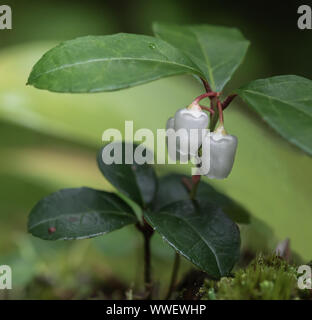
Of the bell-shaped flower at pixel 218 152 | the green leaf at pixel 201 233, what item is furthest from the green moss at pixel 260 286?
the bell-shaped flower at pixel 218 152

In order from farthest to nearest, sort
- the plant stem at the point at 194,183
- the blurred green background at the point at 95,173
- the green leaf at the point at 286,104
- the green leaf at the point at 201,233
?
the blurred green background at the point at 95,173
the plant stem at the point at 194,183
the green leaf at the point at 201,233
the green leaf at the point at 286,104

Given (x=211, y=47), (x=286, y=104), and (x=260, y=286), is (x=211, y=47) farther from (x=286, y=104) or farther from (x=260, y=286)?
(x=260, y=286)

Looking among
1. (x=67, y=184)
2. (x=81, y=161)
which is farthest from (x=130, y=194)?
(x=81, y=161)

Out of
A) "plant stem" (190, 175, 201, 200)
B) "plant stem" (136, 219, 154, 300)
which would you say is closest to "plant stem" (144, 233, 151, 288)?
"plant stem" (136, 219, 154, 300)

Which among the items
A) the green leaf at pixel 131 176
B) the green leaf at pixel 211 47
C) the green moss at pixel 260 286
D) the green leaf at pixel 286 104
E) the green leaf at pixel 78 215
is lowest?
the green moss at pixel 260 286

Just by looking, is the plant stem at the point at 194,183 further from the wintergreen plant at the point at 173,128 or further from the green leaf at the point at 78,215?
the green leaf at the point at 78,215

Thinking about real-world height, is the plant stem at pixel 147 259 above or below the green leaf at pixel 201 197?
below

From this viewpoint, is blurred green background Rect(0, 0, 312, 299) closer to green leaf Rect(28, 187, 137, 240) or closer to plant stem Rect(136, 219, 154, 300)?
plant stem Rect(136, 219, 154, 300)
